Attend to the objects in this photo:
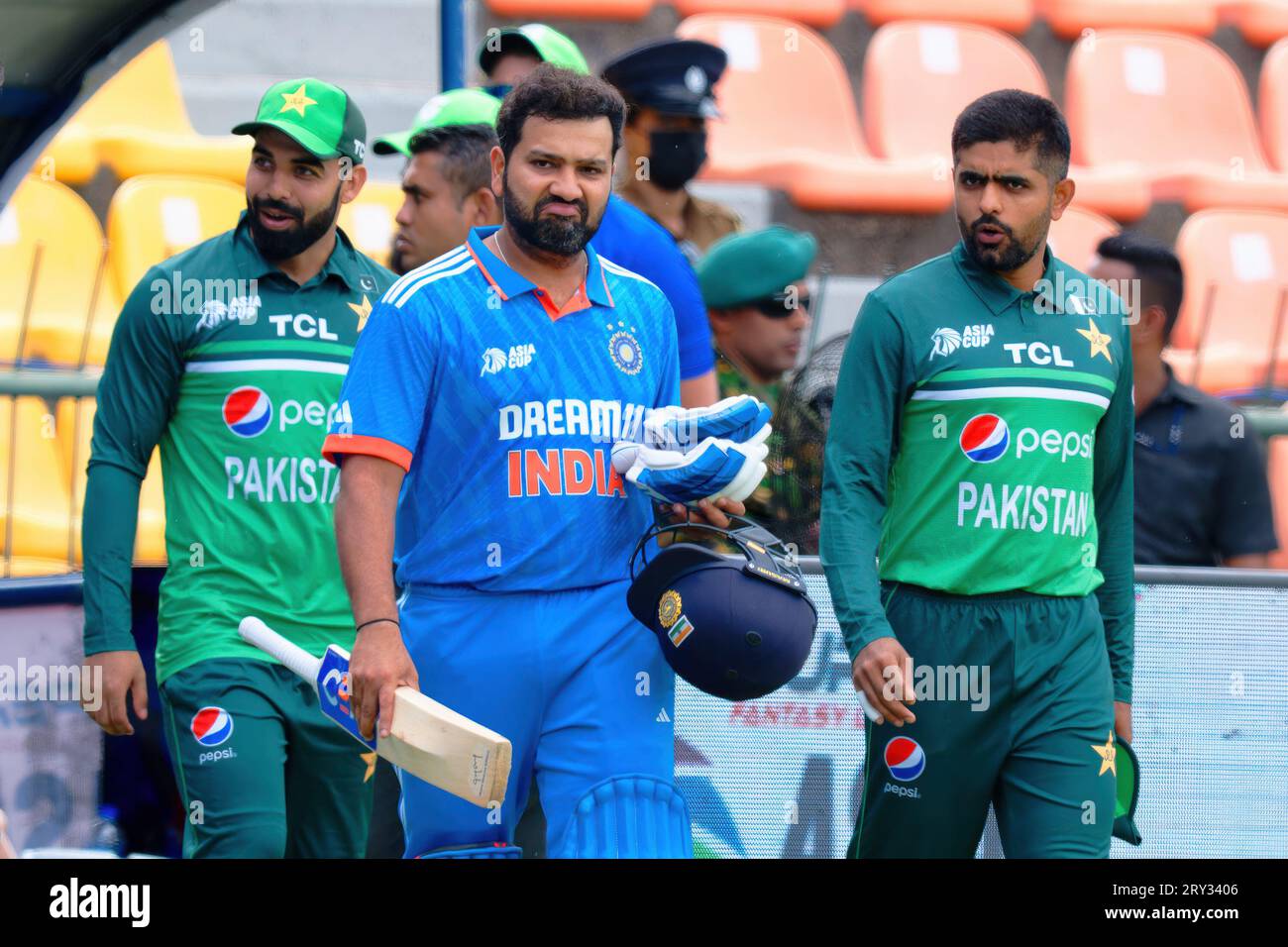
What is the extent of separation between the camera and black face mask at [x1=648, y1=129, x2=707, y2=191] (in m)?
6.52

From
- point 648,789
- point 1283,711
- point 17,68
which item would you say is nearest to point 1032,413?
point 648,789

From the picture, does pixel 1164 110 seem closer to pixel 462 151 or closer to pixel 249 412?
pixel 462 151

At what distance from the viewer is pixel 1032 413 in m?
4.52

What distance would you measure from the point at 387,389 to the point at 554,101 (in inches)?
29.0

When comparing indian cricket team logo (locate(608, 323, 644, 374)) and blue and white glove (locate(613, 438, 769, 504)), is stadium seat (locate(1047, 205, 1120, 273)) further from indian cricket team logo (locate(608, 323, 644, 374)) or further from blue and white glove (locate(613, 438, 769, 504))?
blue and white glove (locate(613, 438, 769, 504))

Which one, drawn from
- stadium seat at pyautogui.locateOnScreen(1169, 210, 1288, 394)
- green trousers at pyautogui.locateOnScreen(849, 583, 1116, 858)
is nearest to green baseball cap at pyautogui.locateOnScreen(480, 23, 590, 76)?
green trousers at pyautogui.locateOnScreen(849, 583, 1116, 858)

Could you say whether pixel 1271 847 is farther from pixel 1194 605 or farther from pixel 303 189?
pixel 303 189

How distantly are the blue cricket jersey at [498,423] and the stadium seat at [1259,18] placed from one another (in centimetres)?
883

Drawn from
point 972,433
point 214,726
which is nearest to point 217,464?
point 214,726

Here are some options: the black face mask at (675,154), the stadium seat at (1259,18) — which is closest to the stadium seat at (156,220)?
the black face mask at (675,154)

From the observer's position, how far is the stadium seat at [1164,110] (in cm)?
1107

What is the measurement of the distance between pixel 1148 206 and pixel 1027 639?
6778 mm

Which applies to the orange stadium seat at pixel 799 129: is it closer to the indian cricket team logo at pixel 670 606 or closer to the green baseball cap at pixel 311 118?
the green baseball cap at pixel 311 118
